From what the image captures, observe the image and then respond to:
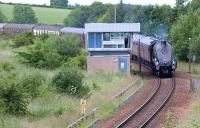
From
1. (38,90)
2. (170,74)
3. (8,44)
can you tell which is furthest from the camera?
(8,44)

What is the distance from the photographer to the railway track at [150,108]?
24016mm

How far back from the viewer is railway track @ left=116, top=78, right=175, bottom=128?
945 inches

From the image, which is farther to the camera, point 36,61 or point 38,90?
point 36,61

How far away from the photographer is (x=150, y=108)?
1133 inches

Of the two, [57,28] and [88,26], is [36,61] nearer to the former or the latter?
[88,26]

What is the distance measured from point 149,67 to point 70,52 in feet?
28.5

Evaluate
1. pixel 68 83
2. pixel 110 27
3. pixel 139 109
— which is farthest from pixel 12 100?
pixel 110 27

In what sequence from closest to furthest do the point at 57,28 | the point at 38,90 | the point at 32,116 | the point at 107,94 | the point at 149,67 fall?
the point at 32,116 → the point at 38,90 → the point at 107,94 → the point at 149,67 → the point at 57,28

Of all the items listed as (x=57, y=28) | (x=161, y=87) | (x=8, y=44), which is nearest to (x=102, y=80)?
(x=161, y=87)

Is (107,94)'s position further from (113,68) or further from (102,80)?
(113,68)

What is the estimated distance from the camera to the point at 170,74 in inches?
1761

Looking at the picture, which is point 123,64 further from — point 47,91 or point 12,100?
point 12,100

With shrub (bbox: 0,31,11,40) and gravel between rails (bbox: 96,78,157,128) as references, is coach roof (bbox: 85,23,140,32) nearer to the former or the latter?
gravel between rails (bbox: 96,78,157,128)

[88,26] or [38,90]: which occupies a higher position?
[88,26]
